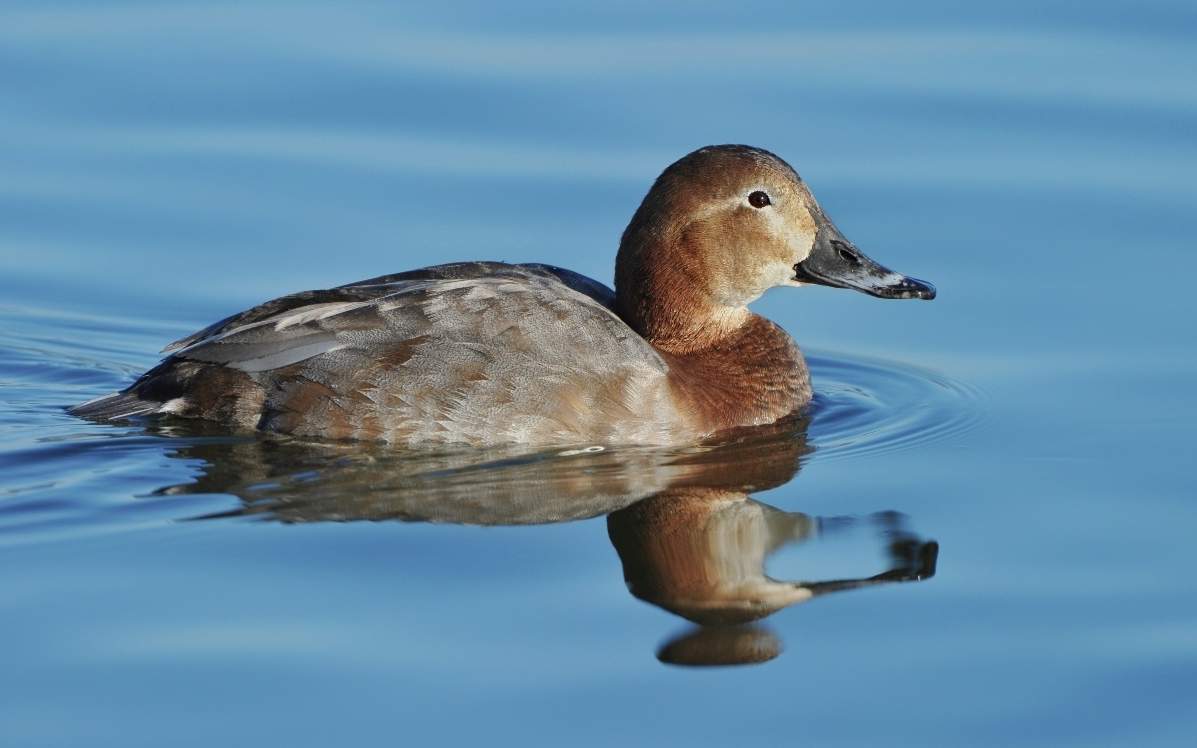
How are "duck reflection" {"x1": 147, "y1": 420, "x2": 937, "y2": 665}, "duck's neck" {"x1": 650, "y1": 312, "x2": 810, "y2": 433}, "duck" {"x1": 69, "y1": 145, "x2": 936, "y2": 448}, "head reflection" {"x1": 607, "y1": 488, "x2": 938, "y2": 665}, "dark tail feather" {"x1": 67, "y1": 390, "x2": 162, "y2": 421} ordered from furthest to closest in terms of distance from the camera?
"duck's neck" {"x1": 650, "y1": 312, "x2": 810, "y2": 433}, "dark tail feather" {"x1": 67, "y1": 390, "x2": 162, "y2": 421}, "duck" {"x1": 69, "y1": 145, "x2": 936, "y2": 448}, "duck reflection" {"x1": 147, "y1": 420, "x2": 937, "y2": 665}, "head reflection" {"x1": 607, "y1": 488, "x2": 938, "y2": 665}

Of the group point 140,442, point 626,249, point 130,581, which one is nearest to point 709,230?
point 626,249

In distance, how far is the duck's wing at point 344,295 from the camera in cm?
841

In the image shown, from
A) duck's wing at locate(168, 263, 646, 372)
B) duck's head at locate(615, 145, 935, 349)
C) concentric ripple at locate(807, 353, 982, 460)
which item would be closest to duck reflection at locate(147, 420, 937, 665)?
concentric ripple at locate(807, 353, 982, 460)

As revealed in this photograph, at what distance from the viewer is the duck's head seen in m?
8.80

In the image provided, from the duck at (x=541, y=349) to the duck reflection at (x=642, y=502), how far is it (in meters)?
0.14

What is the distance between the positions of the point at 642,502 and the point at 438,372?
121 centimetres

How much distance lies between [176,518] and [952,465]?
3.36 m

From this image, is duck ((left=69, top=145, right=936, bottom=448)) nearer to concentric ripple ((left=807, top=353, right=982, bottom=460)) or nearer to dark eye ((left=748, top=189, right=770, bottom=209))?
dark eye ((left=748, top=189, right=770, bottom=209))

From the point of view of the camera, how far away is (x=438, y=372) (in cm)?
820

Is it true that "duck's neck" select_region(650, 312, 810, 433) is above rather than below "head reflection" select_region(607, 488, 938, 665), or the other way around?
above

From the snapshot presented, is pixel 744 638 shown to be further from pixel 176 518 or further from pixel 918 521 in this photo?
pixel 176 518

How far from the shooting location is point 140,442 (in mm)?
8266

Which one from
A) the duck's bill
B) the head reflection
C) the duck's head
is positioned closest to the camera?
the head reflection

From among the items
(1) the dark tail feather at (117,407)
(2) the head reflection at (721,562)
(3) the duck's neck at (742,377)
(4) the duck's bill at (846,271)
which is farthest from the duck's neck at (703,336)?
(1) the dark tail feather at (117,407)
